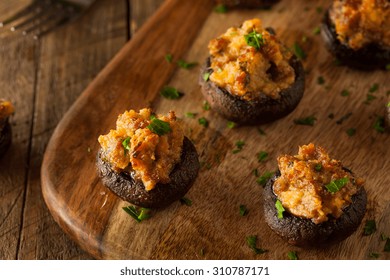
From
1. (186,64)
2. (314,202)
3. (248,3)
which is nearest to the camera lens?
(314,202)

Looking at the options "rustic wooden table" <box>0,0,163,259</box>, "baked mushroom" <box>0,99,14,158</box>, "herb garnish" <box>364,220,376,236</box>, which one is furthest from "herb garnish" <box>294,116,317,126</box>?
"baked mushroom" <box>0,99,14,158</box>

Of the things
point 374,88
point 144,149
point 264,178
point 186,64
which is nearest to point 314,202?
point 264,178

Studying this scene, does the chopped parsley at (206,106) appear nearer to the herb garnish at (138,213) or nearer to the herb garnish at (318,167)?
the herb garnish at (138,213)

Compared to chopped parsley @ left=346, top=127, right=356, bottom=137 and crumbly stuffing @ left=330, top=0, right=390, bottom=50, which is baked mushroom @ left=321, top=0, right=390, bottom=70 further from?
chopped parsley @ left=346, top=127, right=356, bottom=137

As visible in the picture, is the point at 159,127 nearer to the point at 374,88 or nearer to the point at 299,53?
the point at 299,53

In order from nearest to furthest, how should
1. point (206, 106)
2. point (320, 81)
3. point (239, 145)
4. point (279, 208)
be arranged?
point (279, 208)
point (239, 145)
point (206, 106)
point (320, 81)
